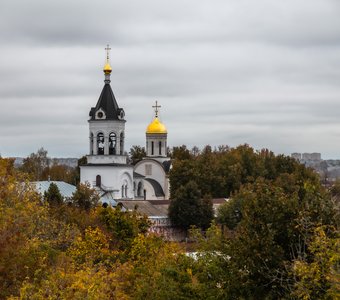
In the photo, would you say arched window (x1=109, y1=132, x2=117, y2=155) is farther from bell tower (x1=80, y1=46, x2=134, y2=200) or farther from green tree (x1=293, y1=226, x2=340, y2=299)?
green tree (x1=293, y1=226, x2=340, y2=299)

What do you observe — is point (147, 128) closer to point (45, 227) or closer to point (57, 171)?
point (57, 171)

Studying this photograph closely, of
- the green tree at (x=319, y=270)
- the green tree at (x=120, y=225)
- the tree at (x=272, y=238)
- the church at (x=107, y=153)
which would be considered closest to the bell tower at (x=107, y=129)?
the church at (x=107, y=153)

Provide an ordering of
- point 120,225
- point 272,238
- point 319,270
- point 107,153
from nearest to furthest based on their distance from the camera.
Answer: point 319,270 → point 272,238 → point 120,225 → point 107,153

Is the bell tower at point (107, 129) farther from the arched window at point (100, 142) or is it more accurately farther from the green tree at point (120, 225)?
the green tree at point (120, 225)

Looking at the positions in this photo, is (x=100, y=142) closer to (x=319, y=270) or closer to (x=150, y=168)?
(x=150, y=168)

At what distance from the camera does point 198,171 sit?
78.9 meters

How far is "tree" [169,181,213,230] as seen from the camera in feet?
226

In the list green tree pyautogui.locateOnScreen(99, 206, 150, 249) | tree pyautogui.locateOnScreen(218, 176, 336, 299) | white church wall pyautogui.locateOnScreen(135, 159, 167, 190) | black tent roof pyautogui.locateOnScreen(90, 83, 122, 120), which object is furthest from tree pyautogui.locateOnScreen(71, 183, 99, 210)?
tree pyautogui.locateOnScreen(218, 176, 336, 299)

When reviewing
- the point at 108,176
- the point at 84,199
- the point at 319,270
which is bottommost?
the point at 319,270

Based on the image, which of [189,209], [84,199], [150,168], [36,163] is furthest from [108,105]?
[36,163]

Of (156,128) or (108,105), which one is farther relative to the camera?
(156,128)

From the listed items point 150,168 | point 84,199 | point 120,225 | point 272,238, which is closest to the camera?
point 272,238

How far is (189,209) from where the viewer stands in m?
68.9

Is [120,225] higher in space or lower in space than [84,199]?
lower
